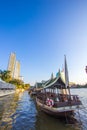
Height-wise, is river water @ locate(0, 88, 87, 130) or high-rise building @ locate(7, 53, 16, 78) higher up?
high-rise building @ locate(7, 53, 16, 78)

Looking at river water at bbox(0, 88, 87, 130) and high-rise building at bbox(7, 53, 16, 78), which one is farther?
high-rise building at bbox(7, 53, 16, 78)

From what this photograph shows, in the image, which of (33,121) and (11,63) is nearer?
(33,121)

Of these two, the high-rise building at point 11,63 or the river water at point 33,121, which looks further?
the high-rise building at point 11,63

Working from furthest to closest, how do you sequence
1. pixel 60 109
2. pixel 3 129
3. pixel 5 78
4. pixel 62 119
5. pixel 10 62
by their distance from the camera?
pixel 10 62 < pixel 5 78 < pixel 62 119 < pixel 60 109 < pixel 3 129

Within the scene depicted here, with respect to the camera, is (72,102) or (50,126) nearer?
(50,126)

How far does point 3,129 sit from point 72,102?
21.9 ft

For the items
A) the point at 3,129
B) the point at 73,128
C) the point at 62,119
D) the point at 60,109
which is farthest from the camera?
the point at 62,119

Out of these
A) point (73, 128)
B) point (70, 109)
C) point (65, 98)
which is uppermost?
point (65, 98)

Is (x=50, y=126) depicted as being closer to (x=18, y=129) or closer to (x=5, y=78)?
(x=18, y=129)

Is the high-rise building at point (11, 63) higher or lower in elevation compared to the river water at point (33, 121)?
higher

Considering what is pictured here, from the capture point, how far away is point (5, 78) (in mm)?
68938

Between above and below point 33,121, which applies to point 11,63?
above

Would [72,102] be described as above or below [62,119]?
above

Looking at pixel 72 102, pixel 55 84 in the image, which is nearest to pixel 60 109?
pixel 72 102
